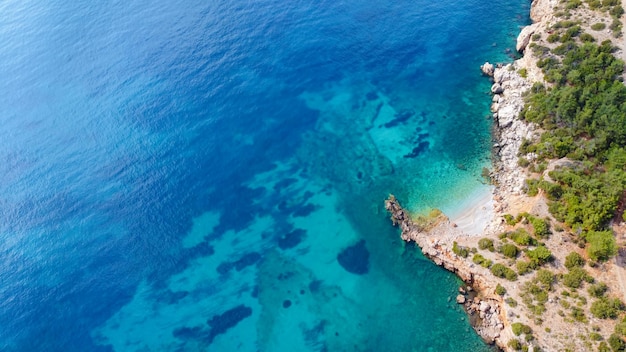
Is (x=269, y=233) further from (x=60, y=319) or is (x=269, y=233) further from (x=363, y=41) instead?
(x=363, y=41)

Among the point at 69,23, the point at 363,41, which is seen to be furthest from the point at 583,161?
the point at 69,23

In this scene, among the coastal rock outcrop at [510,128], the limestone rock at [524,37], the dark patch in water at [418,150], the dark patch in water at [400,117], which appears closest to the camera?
the coastal rock outcrop at [510,128]

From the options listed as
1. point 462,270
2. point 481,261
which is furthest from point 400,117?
point 481,261

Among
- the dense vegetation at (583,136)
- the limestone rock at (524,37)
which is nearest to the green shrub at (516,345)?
the dense vegetation at (583,136)

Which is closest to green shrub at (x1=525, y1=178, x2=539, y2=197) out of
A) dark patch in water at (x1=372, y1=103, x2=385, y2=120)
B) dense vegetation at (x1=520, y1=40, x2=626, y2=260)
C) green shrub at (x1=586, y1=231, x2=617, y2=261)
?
dense vegetation at (x1=520, y1=40, x2=626, y2=260)

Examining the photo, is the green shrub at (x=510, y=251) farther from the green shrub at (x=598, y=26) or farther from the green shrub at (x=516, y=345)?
the green shrub at (x=598, y=26)

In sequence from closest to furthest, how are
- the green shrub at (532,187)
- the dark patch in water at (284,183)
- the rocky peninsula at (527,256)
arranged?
the rocky peninsula at (527,256)
the green shrub at (532,187)
the dark patch in water at (284,183)
